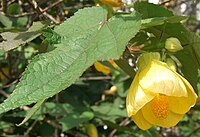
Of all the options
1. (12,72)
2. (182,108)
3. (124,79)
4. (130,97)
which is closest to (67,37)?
(130,97)

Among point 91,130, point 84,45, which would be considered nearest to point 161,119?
point 84,45

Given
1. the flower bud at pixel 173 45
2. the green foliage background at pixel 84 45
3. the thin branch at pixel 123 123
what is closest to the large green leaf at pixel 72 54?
the green foliage background at pixel 84 45

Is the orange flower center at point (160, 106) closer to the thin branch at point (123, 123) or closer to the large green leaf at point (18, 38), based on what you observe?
the large green leaf at point (18, 38)

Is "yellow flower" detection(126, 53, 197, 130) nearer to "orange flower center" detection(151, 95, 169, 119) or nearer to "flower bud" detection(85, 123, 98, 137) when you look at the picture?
"orange flower center" detection(151, 95, 169, 119)

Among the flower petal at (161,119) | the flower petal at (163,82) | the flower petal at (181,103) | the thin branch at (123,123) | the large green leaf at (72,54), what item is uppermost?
the large green leaf at (72,54)

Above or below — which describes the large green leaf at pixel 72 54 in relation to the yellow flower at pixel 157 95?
above

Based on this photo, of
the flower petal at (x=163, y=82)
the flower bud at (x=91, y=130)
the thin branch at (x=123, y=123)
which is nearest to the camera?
the flower petal at (x=163, y=82)

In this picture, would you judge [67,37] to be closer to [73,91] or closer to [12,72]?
[12,72]
